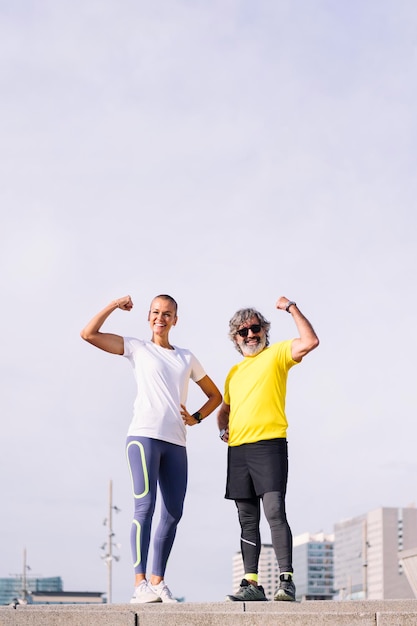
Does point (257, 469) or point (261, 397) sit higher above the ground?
point (261, 397)

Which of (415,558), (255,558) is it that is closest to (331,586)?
(415,558)

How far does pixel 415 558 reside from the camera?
20625 millimetres

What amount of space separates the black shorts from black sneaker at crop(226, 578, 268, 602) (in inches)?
25.9

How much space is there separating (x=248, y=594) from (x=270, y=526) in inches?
20.2

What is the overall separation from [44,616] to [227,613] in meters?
1.14

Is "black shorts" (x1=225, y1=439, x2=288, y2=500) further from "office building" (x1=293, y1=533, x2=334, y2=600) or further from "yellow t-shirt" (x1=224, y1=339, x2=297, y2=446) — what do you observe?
"office building" (x1=293, y1=533, x2=334, y2=600)

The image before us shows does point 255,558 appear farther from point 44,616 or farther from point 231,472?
point 44,616

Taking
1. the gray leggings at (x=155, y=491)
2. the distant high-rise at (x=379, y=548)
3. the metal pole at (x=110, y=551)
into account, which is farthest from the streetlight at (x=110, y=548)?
the distant high-rise at (x=379, y=548)

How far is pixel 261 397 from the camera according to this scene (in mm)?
7207

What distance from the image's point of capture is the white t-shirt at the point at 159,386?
7152 millimetres

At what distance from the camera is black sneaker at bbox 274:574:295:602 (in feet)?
21.7

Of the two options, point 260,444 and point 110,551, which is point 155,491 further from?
point 110,551

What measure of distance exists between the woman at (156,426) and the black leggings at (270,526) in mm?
509

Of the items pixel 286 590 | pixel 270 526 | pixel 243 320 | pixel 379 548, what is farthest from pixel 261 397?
pixel 379 548
